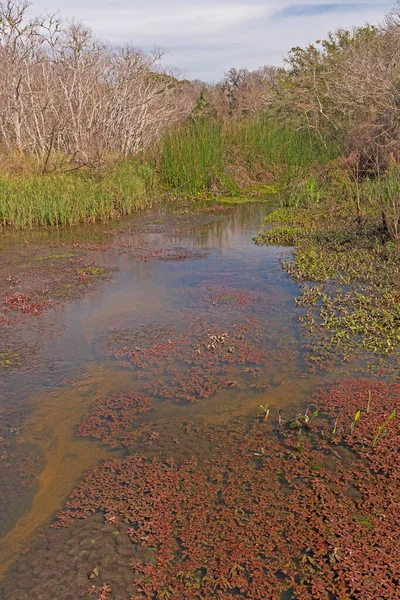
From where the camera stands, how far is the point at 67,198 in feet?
30.0

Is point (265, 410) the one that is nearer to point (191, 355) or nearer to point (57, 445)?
point (191, 355)

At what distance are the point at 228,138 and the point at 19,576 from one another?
39.7 feet

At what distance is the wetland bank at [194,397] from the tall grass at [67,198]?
43 millimetres

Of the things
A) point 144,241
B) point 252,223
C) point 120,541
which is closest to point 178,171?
point 252,223

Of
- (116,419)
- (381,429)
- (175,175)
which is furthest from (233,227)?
(381,429)

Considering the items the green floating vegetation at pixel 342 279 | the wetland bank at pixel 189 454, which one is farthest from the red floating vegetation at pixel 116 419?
the green floating vegetation at pixel 342 279

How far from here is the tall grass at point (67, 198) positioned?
29.0 feet

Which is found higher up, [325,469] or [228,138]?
[228,138]

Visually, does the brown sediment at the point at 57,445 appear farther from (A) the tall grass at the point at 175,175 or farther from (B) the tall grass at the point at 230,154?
(B) the tall grass at the point at 230,154

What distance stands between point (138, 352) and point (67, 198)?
560 cm

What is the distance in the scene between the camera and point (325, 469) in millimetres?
2891

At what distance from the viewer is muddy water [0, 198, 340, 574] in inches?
122

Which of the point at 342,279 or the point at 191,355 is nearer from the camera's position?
the point at 191,355

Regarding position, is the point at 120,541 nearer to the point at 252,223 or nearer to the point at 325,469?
the point at 325,469
